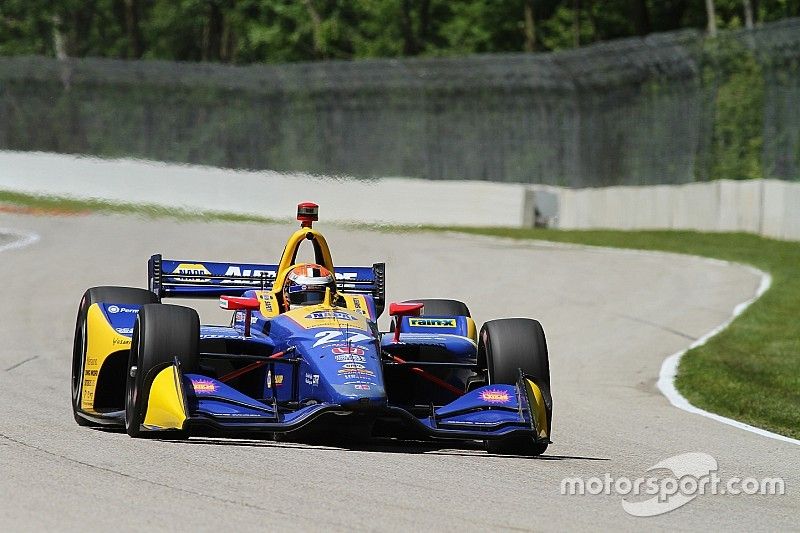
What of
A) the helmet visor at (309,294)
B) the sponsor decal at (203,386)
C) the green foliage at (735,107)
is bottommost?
the sponsor decal at (203,386)

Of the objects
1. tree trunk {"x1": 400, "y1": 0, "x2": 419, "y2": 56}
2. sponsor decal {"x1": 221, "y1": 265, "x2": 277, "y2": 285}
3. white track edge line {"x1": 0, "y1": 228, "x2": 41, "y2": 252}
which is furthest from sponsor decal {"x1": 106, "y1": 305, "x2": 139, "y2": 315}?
tree trunk {"x1": 400, "y1": 0, "x2": 419, "y2": 56}

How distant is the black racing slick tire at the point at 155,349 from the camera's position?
28.7ft

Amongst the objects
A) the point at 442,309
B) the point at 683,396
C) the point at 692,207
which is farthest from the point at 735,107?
the point at 442,309

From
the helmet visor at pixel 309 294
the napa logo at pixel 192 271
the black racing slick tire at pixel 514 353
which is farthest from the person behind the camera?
the napa logo at pixel 192 271

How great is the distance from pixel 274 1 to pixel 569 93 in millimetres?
29527

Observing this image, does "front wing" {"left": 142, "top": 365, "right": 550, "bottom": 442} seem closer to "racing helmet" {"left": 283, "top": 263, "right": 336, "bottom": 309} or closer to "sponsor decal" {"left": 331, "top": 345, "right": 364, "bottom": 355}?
"sponsor decal" {"left": 331, "top": 345, "right": 364, "bottom": 355}

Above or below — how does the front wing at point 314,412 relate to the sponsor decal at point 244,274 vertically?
below

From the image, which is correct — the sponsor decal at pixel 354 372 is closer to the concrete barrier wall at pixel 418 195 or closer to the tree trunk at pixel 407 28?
the concrete barrier wall at pixel 418 195

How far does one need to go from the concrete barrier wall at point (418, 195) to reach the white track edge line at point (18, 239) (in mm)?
3664

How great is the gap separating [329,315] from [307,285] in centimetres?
53

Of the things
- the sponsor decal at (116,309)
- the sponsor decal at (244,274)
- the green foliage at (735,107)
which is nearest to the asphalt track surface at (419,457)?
the sponsor decal at (116,309)

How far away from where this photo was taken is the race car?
856cm

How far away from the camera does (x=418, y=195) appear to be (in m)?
35.8

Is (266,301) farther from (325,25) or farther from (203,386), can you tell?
(325,25)
